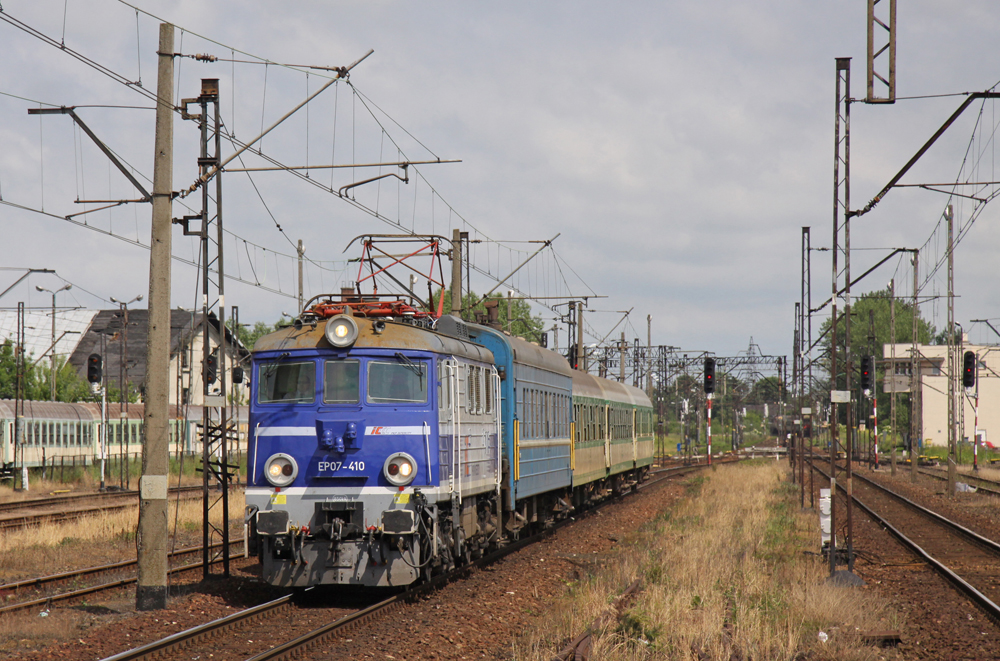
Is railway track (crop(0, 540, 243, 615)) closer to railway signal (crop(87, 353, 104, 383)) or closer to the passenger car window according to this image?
the passenger car window

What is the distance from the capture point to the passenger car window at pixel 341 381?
41.9ft

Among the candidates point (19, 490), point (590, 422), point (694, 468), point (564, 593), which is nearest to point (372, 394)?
point (564, 593)

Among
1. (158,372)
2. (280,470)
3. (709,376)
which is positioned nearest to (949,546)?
(280,470)

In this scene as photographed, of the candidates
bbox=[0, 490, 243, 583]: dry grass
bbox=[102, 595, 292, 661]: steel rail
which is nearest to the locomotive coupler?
bbox=[102, 595, 292, 661]: steel rail

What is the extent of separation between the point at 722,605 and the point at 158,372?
24.0 feet

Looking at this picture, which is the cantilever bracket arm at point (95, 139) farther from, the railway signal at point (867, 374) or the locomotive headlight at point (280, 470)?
the railway signal at point (867, 374)

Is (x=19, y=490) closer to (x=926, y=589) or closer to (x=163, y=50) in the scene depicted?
(x=163, y=50)

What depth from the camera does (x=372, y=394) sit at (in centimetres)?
1278

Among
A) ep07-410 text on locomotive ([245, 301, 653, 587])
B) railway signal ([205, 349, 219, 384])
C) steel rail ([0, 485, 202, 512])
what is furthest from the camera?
steel rail ([0, 485, 202, 512])

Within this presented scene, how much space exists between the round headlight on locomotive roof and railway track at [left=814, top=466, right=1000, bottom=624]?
327 inches

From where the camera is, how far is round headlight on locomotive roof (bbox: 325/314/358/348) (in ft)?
41.8

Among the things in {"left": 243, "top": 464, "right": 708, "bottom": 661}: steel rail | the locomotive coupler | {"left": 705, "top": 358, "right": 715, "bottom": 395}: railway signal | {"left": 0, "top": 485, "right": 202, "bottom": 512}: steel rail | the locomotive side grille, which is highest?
{"left": 705, "top": 358, "right": 715, "bottom": 395}: railway signal

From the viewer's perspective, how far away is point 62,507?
94.5 feet

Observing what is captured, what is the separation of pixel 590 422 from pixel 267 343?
1339 cm
